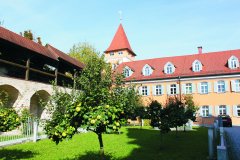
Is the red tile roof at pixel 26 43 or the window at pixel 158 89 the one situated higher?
the red tile roof at pixel 26 43

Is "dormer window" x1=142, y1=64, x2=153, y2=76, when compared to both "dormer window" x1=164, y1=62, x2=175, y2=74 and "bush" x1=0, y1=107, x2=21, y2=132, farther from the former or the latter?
"bush" x1=0, y1=107, x2=21, y2=132

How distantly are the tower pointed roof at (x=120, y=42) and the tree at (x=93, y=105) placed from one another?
43433mm

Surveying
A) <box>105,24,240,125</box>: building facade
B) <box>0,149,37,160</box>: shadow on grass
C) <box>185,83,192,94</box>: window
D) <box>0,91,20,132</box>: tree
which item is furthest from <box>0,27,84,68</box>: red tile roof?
<box>185,83,192,94</box>: window

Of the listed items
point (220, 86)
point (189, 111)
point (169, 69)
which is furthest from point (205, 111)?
point (189, 111)

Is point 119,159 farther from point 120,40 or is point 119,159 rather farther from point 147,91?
point 120,40

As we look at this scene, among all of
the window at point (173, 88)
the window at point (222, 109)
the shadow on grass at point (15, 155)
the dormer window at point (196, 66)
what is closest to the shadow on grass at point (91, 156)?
the shadow on grass at point (15, 155)

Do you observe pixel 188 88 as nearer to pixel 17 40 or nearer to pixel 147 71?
pixel 147 71

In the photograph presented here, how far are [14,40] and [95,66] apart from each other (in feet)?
41.1

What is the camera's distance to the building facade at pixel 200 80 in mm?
32281

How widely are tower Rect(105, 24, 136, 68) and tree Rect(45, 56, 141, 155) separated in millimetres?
42299

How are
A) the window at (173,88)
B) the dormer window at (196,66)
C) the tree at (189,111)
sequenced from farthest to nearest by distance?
the window at (173,88) < the dormer window at (196,66) < the tree at (189,111)

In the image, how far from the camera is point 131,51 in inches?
2084

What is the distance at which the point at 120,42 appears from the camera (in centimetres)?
5203

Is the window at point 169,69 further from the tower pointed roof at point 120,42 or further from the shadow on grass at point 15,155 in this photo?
the shadow on grass at point 15,155
